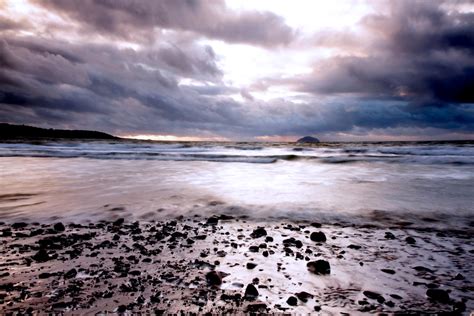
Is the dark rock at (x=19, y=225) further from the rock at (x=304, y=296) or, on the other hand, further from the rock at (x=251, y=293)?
the rock at (x=304, y=296)

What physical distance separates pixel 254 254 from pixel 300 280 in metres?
0.75

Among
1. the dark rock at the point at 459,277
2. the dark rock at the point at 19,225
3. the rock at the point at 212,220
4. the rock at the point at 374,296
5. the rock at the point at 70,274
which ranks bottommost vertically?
the rock at the point at 212,220

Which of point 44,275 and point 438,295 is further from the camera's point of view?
point 44,275

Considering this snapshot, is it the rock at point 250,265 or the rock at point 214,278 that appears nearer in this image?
the rock at point 214,278

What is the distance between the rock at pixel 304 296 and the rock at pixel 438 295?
3.05 feet

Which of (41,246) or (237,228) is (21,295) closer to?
(41,246)

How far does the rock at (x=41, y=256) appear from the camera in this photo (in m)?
3.05

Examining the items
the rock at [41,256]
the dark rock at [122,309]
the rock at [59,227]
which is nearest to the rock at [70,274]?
the rock at [41,256]

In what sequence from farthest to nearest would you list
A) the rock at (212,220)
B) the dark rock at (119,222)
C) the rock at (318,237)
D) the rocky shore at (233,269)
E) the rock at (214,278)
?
the rock at (212,220) → the dark rock at (119,222) → the rock at (318,237) → the rock at (214,278) → the rocky shore at (233,269)

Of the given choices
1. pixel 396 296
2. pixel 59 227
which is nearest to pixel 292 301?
pixel 396 296

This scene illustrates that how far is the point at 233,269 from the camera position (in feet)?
9.43

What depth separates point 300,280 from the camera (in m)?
2.63

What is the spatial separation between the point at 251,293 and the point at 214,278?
0.40m

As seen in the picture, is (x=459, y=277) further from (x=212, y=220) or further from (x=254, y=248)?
(x=212, y=220)
